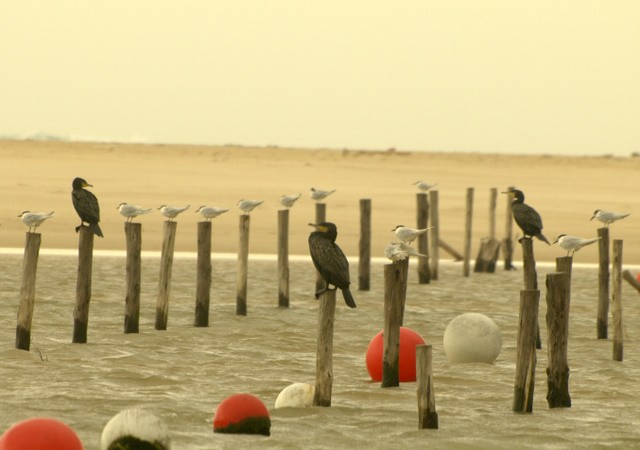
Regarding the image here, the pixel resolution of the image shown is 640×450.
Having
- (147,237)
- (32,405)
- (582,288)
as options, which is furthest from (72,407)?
(147,237)

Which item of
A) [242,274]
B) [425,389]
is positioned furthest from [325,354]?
[242,274]

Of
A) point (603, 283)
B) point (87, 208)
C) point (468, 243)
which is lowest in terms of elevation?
point (603, 283)

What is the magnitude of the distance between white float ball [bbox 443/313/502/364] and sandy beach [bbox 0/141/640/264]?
14.7 meters

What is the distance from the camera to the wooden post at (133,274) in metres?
16.8

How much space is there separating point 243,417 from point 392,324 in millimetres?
2878

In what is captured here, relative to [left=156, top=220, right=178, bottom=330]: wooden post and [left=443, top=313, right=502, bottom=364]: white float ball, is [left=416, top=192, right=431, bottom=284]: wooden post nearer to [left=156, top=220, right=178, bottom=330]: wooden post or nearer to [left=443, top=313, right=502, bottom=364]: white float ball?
[left=156, top=220, right=178, bottom=330]: wooden post

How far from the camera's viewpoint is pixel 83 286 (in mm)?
16141

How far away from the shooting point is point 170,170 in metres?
50.9

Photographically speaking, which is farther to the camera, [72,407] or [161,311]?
[161,311]

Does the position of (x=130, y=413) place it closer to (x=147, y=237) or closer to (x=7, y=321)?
(x=7, y=321)

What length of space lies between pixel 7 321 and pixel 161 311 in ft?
6.73

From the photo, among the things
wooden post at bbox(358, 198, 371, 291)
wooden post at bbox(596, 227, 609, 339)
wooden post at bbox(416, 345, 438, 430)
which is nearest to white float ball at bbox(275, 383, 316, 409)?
wooden post at bbox(416, 345, 438, 430)

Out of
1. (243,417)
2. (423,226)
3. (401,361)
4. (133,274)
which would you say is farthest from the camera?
(423,226)

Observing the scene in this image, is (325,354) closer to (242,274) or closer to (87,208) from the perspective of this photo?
(87,208)
